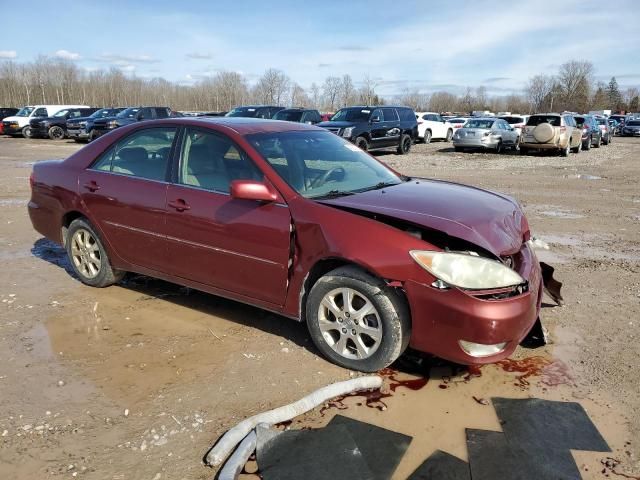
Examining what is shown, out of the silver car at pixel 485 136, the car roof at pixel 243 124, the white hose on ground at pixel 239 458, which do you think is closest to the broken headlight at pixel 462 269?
the white hose on ground at pixel 239 458

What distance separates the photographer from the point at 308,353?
388 centimetres

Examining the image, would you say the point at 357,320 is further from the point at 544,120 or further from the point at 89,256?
the point at 544,120

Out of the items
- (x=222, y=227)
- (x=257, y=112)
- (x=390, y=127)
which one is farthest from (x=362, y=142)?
(x=222, y=227)

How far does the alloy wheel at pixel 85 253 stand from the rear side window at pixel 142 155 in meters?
0.69

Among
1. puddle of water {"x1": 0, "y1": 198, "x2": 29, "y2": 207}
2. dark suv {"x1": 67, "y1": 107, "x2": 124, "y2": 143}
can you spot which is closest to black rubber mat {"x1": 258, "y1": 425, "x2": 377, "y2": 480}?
puddle of water {"x1": 0, "y1": 198, "x2": 29, "y2": 207}

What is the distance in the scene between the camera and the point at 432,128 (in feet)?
96.9

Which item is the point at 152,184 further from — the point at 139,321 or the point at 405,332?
the point at 405,332

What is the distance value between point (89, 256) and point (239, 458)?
3250mm

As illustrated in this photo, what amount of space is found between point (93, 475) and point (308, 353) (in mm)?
1668

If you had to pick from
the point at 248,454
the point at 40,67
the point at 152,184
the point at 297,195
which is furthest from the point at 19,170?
the point at 40,67

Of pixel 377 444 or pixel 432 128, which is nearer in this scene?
pixel 377 444

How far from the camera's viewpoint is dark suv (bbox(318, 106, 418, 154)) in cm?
1861

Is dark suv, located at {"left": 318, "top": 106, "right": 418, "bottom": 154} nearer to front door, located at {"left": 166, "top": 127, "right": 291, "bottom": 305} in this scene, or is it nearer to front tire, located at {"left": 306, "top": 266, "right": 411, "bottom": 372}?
front door, located at {"left": 166, "top": 127, "right": 291, "bottom": 305}

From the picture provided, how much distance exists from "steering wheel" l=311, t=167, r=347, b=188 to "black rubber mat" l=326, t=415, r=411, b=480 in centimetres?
173
